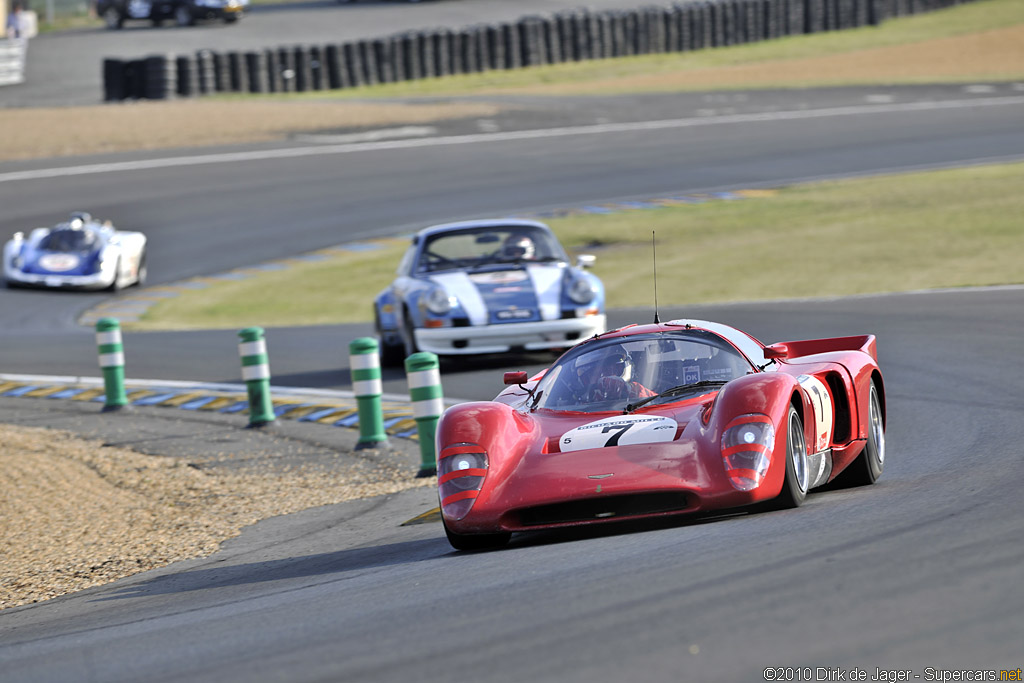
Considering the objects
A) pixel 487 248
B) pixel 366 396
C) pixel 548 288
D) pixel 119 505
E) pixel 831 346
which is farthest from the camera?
pixel 487 248

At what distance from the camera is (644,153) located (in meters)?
31.3

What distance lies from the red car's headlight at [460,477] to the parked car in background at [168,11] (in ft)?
157

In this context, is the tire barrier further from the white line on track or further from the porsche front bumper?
the porsche front bumper

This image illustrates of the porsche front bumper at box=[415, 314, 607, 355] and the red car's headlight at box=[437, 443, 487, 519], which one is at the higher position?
the red car's headlight at box=[437, 443, 487, 519]

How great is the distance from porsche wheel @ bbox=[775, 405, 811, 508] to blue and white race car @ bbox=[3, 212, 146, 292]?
59.0 ft

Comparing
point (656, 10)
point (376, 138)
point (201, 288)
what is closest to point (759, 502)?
point (201, 288)

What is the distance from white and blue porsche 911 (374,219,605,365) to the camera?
13.9 metres

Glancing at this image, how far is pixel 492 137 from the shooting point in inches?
1344

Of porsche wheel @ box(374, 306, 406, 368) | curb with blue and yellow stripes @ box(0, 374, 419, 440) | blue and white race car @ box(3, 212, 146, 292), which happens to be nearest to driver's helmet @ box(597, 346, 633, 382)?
curb with blue and yellow stripes @ box(0, 374, 419, 440)

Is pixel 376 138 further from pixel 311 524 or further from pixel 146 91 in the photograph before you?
pixel 311 524

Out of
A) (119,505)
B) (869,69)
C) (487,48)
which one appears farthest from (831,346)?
(487,48)

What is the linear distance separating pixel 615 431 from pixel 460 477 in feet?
Answer: 2.46

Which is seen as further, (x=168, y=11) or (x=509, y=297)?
(x=168, y=11)

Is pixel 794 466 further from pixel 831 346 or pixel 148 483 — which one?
pixel 148 483
